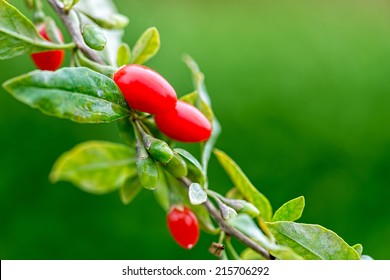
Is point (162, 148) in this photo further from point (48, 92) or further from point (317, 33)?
point (317, 33)

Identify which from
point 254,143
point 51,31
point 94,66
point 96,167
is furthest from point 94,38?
point 254,143

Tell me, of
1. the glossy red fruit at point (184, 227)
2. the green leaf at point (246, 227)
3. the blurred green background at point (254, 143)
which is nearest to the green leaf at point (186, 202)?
the glossy red fruit at point (184, 227)

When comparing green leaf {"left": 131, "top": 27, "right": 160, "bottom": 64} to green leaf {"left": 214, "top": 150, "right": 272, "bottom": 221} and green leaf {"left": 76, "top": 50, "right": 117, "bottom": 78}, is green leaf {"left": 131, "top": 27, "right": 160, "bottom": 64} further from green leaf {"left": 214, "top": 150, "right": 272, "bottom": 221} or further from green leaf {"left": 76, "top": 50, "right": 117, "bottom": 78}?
green leaf {"left": 214, "top": 150, "right": 272, "bottom": 221}

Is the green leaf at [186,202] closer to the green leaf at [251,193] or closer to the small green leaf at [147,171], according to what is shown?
the green leaf at [251,193]

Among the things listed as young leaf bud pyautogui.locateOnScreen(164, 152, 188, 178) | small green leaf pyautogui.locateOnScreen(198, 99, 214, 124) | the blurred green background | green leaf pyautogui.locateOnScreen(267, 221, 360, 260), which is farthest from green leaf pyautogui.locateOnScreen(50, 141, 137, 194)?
the blurred green background

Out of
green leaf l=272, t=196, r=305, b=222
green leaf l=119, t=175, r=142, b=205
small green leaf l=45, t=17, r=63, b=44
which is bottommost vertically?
green leaf l=119, t=175, r=142, b=205
